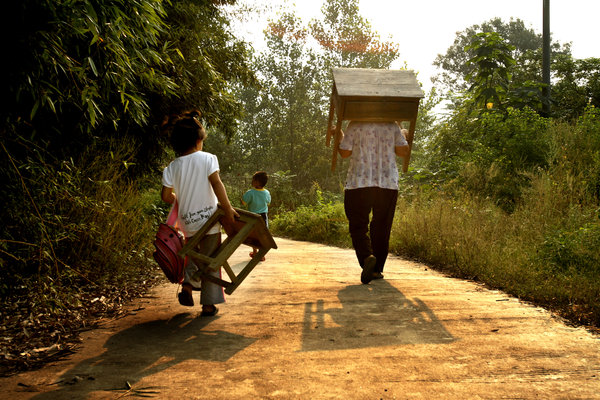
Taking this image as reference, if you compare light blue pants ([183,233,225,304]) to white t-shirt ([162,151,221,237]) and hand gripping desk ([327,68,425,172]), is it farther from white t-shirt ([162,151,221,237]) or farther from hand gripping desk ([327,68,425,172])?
hand gripping desk ([327,68,425,172])

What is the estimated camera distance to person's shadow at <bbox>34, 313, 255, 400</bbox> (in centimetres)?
234

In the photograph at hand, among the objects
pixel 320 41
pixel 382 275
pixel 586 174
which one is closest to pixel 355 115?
pixel 382 275

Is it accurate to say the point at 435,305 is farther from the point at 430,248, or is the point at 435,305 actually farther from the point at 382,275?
the point at 430,248

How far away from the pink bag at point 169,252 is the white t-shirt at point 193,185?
21 centimetres

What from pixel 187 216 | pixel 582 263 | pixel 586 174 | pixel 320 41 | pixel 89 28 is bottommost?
pixel 582 263

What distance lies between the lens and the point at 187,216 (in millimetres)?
3791

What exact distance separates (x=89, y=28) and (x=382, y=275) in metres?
3.62

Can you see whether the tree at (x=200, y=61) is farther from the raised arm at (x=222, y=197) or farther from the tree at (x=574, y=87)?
the tree at (x=574, y=87)

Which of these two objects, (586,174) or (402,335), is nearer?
(402,335)

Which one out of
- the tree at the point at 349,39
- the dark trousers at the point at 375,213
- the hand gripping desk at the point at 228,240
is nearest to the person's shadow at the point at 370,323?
the hand gripping desk at the point at 228,240

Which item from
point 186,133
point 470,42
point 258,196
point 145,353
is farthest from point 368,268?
point 470,42

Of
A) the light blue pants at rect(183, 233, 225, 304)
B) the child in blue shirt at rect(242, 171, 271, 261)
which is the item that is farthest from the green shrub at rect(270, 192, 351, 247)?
the light blue pants at rect(183, 233, 225, 304)

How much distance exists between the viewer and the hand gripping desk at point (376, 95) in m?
4.79

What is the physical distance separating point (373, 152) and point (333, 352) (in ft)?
9.11
